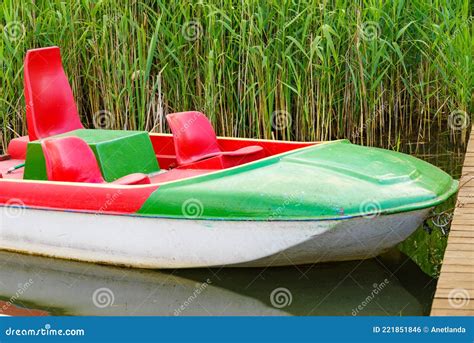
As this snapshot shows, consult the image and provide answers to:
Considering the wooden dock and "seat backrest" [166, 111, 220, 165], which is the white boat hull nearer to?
the wooden dock

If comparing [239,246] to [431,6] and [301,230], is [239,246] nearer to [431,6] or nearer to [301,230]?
[301,230]

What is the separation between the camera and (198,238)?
5988 mm

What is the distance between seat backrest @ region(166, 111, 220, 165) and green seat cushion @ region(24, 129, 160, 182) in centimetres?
18

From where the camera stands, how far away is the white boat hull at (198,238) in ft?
18.9

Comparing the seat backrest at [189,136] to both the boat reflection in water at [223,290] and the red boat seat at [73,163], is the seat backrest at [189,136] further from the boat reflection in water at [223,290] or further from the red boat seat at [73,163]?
the boat reflection in water at [223,290]

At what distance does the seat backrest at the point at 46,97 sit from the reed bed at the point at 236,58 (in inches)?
31.8

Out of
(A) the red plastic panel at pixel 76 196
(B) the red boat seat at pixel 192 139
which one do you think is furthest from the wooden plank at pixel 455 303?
(B) the red boat seat at pixel 192 139

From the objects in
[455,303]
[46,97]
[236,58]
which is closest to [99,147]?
[46,97]

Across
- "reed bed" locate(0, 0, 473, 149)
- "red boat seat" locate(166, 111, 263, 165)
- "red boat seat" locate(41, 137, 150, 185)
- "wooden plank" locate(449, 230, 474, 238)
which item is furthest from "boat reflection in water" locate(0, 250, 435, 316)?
"reed bed" locate(0, 0, 473, 149)

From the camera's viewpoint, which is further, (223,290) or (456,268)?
(223,290)

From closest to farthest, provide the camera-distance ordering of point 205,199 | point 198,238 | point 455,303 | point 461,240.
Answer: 1. point 455,303
2. point 461,240
3. point 205,199
4. point 198,238

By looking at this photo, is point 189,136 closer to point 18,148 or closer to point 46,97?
point 46,97

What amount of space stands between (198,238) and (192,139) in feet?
3.16

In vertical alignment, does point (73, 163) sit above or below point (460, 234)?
above
